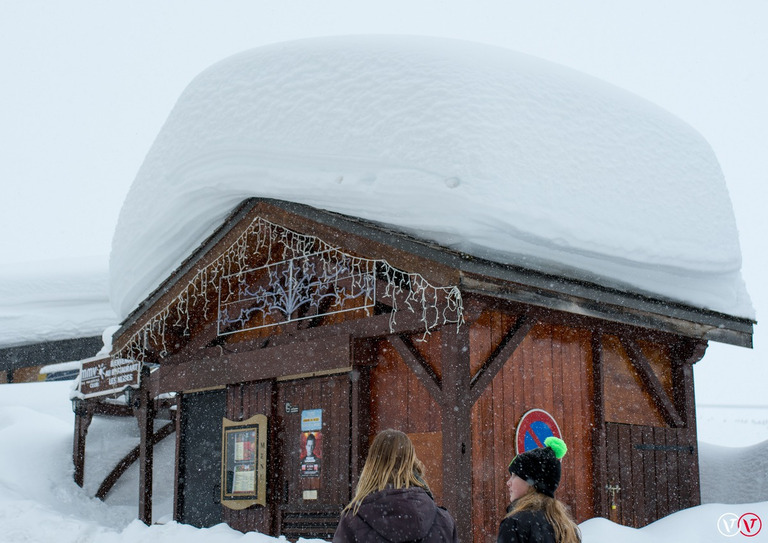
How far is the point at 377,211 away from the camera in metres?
8.48

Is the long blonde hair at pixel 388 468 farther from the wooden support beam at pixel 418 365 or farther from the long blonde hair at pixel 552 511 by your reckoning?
the wooden support beam at pixel 418 365

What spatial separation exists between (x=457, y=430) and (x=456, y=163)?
255 centimetres

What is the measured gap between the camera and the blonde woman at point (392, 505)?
3.63 meters

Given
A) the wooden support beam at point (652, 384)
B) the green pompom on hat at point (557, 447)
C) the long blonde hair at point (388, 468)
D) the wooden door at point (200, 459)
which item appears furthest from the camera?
the wooden door at point (200, 459)

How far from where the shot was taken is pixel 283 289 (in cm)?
1055

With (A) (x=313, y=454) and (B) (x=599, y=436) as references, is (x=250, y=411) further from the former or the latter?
(B) (x=599, y=436)

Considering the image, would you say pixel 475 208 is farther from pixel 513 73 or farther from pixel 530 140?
pixel 513 73

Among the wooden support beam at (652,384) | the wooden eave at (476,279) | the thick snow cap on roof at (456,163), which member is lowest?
the wooden support beam at (652,384)

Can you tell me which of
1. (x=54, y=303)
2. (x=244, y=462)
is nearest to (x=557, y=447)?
(x=244, y=462)

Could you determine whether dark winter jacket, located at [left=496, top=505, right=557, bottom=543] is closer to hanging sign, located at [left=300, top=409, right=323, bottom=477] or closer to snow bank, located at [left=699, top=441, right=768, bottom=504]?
hanging sign, located at [left=300, top=409, right=323, bottom=477]

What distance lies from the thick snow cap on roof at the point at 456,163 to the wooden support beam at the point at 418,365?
124 centimetres

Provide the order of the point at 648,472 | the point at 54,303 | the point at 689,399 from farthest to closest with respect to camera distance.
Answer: the point at 54,303, the point at 689,399, the point at 648,472

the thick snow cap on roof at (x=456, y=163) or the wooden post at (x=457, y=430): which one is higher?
the thick snow cap on roof at (x=456, y=163)
